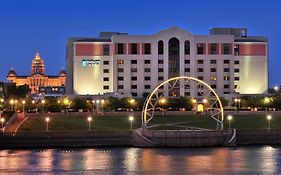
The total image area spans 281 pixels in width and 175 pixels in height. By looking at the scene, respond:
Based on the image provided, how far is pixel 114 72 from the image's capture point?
569 ft

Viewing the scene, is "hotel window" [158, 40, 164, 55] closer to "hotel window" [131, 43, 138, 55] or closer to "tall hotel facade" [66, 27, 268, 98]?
"tall hotel facade" [66, 27, 268, 98]

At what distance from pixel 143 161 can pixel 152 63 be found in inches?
3966

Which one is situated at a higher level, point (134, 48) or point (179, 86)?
point (134, 48)

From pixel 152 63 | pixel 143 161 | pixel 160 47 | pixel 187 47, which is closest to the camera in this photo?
pixel 143 161

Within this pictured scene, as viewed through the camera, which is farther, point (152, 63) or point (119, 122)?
point (152, 63)

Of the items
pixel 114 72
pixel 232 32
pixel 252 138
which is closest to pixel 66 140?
pixel 252 138

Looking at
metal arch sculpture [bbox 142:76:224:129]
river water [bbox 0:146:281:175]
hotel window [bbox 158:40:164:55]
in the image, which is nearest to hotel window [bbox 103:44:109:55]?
hotel window [bbox 158:40:164:55]

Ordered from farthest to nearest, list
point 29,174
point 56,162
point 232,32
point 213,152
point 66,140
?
point 232,32 < point 66,140 < point 213,152 < point 56,162 < point 29,174

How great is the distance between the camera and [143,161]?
7406 cm

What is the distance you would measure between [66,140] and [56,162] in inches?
871

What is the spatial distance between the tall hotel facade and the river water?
83662mm

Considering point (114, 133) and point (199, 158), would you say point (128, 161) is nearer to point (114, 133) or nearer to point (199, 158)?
point (199, 158)

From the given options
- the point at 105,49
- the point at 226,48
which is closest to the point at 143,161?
the point at 105,49

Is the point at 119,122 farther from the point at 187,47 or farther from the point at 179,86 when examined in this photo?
the point at 187,47
